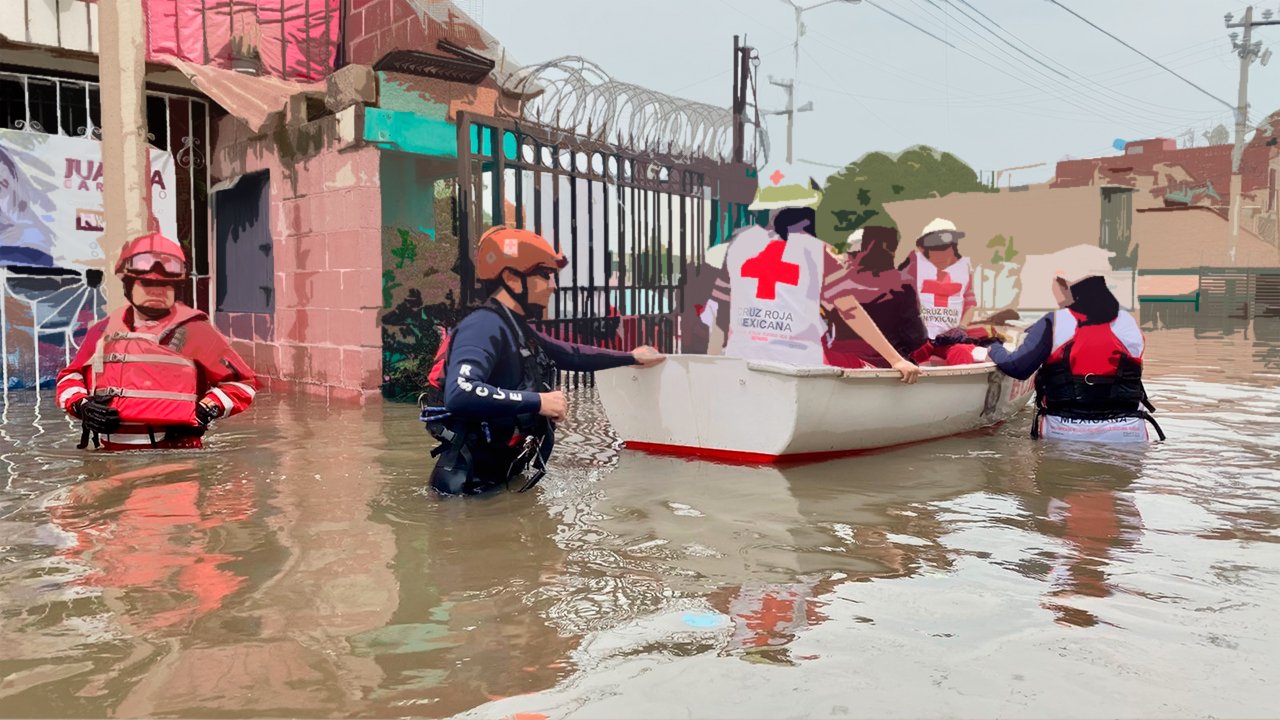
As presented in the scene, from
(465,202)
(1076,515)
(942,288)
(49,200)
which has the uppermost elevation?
(49,200)

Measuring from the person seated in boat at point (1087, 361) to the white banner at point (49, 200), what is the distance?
8.37m

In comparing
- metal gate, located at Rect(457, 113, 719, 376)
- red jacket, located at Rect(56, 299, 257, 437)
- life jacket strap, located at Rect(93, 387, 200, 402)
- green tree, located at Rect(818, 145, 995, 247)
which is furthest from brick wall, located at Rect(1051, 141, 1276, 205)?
life jacket strap, located at Rect(93, 387, 200, 402)

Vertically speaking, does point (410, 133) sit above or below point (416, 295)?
above

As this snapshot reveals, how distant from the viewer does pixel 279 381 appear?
10.4 m

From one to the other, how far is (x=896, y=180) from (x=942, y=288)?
35.6 m

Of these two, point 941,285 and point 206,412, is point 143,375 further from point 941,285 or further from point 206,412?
point 941,285

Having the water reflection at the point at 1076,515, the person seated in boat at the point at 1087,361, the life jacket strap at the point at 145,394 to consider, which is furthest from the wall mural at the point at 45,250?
the water reflection at the point at 1076,515

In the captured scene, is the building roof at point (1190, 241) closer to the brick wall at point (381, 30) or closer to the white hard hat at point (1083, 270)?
the white hard hat at point (1083, 270)

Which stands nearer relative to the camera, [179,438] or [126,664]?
[126,664]

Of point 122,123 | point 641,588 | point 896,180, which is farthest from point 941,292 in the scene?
point 896,180

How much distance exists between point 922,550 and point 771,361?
2.10 m

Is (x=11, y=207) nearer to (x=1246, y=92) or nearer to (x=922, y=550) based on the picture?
(x=922, y=550)

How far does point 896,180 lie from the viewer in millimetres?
42531

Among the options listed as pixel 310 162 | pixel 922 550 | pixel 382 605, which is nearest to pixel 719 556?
pixel 922 550
